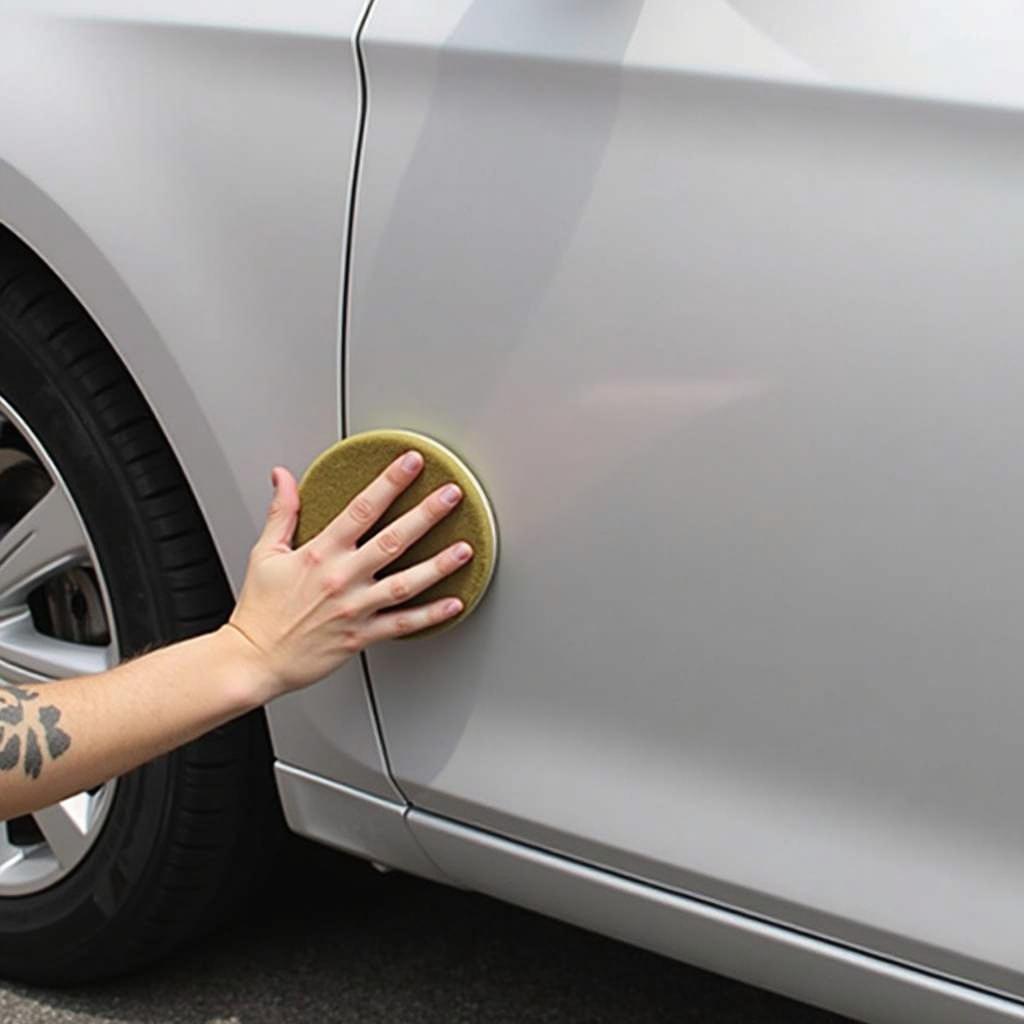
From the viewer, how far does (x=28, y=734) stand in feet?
4.62

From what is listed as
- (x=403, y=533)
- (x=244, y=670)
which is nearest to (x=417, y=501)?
(x=403, y=533)

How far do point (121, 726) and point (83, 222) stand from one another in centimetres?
47

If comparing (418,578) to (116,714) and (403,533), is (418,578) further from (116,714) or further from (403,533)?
(116,714)

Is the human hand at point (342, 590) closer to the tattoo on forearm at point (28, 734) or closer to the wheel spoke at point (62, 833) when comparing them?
the tattoo on forearm at point (28, 734)

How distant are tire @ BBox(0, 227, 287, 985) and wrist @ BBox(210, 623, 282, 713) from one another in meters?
0.24

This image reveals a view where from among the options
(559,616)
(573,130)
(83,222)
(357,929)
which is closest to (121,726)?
(559,616)

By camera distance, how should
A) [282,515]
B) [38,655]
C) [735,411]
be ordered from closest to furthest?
[735,411] → [282,515] → [38,655]

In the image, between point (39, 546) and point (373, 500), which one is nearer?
point (373, 500)

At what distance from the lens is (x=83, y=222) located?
1574mm

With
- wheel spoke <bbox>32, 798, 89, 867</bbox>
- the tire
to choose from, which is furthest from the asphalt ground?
wheel spoke <bbox>32, 798, 89, 867</bbox>

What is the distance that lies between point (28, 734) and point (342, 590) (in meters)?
0.28

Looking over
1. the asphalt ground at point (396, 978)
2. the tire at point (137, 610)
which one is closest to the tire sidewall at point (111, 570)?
the tire at point (137, 610)

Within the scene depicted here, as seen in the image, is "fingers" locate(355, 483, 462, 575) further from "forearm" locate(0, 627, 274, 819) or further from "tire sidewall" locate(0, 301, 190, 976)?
"tire sidewall" locate(0, 301, 190, 976)

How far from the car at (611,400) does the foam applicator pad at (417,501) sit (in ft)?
0.06
